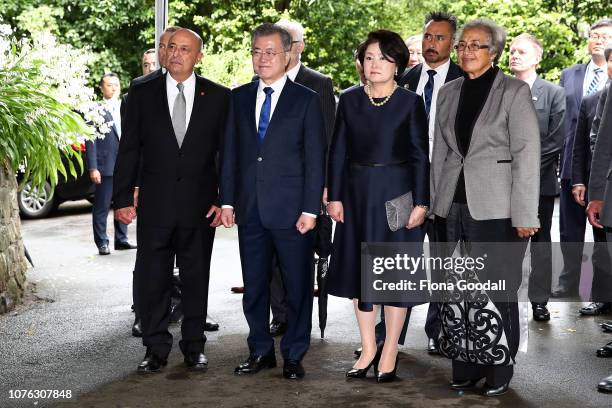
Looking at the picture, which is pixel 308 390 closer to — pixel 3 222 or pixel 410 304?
pixel 410 304

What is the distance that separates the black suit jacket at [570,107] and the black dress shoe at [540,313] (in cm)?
119

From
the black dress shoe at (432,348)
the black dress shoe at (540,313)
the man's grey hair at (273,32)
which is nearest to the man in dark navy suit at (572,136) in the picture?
the black dress shoe at (540,313)

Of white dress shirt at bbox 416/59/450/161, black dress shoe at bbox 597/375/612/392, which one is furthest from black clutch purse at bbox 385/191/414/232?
black dress shoe at bbox 597/375/612/392

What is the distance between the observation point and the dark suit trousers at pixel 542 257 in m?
7.74

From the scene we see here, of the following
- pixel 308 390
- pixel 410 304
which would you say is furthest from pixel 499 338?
pixel 308 390

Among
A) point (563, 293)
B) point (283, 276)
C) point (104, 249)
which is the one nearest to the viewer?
point (283, 276)

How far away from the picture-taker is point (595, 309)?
769 centimetres

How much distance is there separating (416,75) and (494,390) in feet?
7.50

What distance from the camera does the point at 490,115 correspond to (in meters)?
5.57

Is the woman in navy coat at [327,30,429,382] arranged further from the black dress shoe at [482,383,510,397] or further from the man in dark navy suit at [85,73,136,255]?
the man in dark navy suit at [85,73,136,255]

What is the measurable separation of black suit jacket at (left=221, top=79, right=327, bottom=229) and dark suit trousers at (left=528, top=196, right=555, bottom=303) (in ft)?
8.37

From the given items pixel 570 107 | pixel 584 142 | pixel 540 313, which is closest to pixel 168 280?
pixel 540 313

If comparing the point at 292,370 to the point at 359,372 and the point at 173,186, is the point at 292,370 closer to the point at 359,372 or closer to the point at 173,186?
the point at 359,372

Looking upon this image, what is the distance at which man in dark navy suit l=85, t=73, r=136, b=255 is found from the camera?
1084 centimetres
